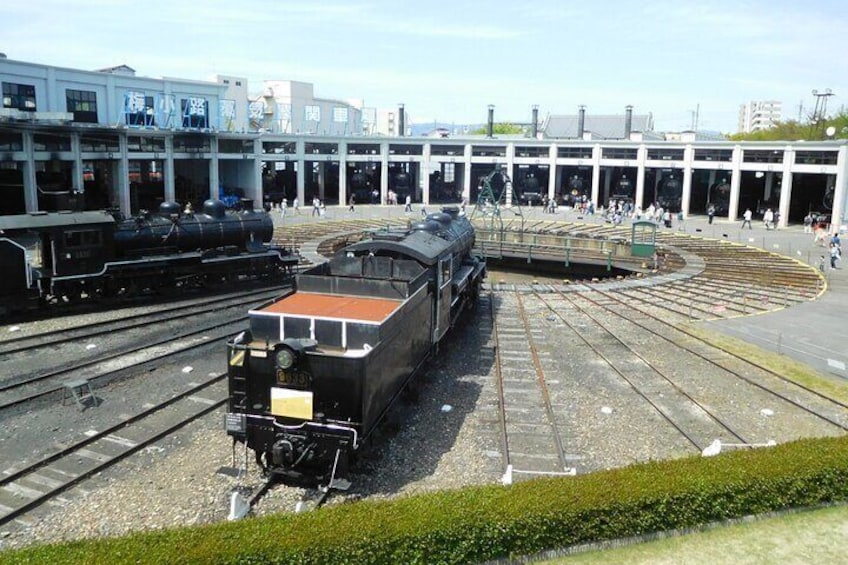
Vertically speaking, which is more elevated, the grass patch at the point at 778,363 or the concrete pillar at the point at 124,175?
the concrete pillar at the point at 124,175

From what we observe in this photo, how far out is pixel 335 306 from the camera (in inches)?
506

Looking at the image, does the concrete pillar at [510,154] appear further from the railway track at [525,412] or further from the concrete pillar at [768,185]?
the railway track at [525,412]

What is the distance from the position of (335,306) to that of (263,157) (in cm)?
4743

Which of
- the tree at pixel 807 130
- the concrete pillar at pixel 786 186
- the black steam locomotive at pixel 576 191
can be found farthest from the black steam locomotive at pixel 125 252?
the tree at pixel 807 130

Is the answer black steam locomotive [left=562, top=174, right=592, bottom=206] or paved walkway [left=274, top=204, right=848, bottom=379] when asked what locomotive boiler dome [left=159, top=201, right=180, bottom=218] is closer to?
paved walkway [left=274, top=204, right=848, bottom=379]

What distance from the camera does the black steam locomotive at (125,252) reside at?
66.8 feet

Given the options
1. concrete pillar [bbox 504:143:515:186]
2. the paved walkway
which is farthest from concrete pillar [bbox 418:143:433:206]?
the paved walkway

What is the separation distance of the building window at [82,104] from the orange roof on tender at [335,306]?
3999 centimetres

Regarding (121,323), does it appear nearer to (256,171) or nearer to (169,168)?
(169,168)

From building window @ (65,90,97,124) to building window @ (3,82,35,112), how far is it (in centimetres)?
270

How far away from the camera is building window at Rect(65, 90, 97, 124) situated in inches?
1796

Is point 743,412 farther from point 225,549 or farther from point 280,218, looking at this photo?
point 280,218

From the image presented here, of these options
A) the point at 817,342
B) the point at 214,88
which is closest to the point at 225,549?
the point at 817,342

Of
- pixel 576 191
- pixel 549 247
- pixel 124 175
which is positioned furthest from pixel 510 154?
pixel 124 175
